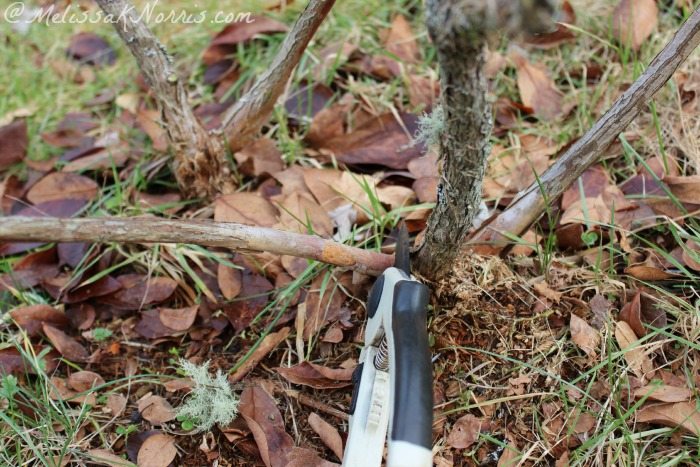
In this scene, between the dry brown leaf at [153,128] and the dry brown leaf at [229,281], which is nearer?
the dry brown leaf at [229,281]

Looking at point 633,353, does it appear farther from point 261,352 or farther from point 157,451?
point 157,451

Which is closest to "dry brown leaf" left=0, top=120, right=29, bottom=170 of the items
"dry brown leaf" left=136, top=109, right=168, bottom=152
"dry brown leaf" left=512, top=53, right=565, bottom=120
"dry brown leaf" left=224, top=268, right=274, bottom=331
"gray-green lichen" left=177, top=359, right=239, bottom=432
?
"dry brown leaf" left=136, top=109, right=168, bottom=152

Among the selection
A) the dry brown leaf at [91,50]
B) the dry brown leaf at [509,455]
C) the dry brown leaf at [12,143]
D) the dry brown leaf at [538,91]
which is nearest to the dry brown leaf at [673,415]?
the dry brown leaf at [509,455]

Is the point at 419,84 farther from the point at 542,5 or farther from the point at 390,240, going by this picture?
the point at 542,5

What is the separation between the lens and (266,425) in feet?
4.54

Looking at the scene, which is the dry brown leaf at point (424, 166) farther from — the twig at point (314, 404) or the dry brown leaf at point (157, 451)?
the dry brown leaf at point (157, 451)

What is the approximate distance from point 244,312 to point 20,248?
0.71 metres

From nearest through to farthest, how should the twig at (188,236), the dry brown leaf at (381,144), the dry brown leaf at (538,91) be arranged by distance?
the twig at (188,236)
the dry brown leaf at (381,144)
the dry brown leaf at (538,91)

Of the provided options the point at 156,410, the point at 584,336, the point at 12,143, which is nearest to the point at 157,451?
the point at 156,410

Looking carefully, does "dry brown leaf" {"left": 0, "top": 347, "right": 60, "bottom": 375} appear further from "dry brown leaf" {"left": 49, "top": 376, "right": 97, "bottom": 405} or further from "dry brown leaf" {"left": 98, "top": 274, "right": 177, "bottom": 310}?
"dry brown leaf" {"left": 98, "top": 274, "right": 177, "bottom": 310}

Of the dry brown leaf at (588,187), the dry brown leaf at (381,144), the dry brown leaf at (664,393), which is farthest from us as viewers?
the dry brown leaf at (381,144)

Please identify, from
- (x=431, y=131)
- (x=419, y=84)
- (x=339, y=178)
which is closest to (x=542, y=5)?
(x=431, y=131)

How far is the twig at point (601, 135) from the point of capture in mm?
1234

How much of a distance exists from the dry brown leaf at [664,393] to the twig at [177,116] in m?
1.16
